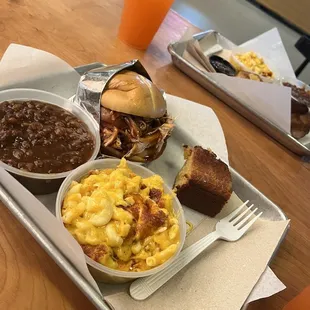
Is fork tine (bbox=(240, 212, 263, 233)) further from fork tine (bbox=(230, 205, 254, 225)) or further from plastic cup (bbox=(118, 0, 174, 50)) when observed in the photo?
plastic cup (bbox=(118, 0, 174, 50))

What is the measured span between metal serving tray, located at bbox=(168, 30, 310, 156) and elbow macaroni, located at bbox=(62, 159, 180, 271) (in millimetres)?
1009

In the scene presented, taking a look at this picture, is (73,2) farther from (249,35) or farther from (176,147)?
(249,35)

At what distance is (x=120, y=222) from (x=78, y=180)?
0.77 ft

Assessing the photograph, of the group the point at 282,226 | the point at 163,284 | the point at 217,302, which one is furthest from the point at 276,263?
the point at 163,284

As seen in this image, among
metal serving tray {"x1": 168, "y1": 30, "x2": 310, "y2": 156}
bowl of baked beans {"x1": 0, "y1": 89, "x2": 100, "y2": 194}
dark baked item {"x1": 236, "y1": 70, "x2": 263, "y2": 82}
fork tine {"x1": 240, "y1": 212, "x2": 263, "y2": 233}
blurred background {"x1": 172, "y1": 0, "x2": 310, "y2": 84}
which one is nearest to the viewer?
bowl of baked beans {"x1": 0, "y1": 89, "x2": 100, "y2": 194}

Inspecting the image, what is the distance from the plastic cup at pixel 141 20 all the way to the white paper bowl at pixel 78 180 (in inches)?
39.5

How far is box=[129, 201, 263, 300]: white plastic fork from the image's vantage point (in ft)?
3.60

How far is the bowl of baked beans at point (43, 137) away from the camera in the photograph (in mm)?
1213

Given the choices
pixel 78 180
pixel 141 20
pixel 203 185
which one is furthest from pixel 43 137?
pixel 141 20

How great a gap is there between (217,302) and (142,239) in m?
0.27

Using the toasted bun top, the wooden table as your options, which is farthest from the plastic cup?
the toasted bun top

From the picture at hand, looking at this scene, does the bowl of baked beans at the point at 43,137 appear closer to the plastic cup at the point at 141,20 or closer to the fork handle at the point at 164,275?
→ the fork handle at the point at 164,275

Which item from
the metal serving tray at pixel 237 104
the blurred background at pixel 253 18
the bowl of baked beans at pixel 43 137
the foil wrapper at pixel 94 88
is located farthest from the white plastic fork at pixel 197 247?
the blurred background at pixel 253 18

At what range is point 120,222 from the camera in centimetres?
109
